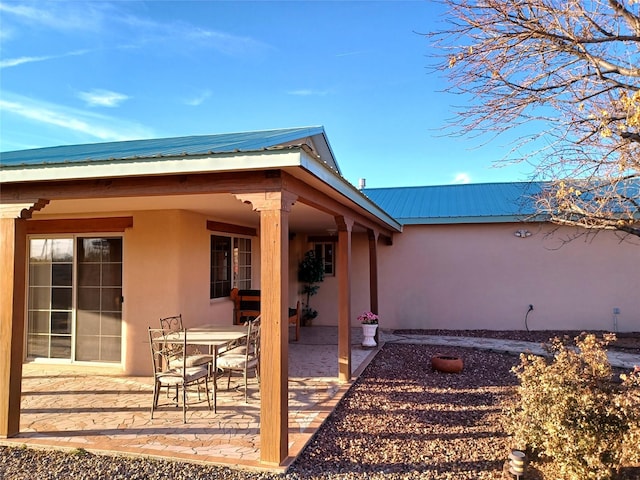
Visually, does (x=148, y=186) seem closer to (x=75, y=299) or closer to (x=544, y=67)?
(x=544, y=67)

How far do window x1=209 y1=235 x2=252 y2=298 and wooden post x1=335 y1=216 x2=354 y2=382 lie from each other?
274 centimetres

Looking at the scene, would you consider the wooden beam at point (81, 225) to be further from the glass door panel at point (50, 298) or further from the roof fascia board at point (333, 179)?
the roof fascia board at point (333, 179)

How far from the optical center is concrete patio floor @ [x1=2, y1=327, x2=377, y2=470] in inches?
152

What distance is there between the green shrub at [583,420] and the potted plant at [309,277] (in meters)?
8.25

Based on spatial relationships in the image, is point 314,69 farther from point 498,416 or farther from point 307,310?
point 498,416

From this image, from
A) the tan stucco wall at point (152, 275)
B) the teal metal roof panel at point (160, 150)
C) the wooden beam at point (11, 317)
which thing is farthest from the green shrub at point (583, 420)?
the tan stucco wall at point (152, 275)

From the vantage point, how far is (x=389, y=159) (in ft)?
56.6

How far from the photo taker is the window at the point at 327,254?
12031mm

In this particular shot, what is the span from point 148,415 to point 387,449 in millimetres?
2666

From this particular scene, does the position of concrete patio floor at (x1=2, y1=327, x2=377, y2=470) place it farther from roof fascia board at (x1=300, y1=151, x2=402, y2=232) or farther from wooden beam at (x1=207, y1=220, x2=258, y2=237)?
wooden beam at (x1=207, y1=220, x2=258, y2=237)

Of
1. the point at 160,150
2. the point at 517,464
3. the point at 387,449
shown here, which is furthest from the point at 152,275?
the point at 517,464

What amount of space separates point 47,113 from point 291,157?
34.7ft

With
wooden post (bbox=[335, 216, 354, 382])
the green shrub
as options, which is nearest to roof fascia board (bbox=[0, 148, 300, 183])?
the green shrub

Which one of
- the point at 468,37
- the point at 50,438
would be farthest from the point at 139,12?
the point at 50,438
